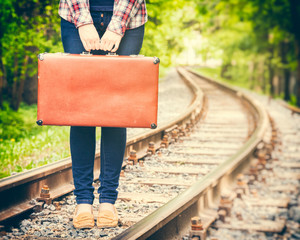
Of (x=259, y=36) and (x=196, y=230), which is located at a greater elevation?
(x=259, y=36)

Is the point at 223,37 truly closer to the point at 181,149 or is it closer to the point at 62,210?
the point at 181,149

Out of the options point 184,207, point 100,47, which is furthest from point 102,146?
point 184,207

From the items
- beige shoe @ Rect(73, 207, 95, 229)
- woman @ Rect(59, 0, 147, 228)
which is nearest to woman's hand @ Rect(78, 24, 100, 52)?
woman @ Rect(59, 0, 147, 228)

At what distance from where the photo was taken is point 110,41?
104 inches

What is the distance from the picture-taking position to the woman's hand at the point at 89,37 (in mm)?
2604

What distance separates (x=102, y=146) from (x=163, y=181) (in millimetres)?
1378

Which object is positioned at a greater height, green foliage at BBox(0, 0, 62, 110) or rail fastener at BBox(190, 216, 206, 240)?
green foliage at BBox(0, 0, 62, 110)

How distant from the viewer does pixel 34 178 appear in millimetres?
3305

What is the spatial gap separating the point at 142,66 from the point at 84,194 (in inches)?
37.0

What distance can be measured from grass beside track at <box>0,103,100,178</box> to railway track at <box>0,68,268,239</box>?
0.90m

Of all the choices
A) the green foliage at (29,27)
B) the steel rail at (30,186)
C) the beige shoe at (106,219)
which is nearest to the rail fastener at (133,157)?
the steel rail at (30,186)

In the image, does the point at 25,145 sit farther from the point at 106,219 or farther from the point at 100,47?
the point at 100,47

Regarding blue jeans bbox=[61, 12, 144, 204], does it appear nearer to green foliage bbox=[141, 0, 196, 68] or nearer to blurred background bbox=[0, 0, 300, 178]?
blurred background bbox=[0, 0, 300, 178]

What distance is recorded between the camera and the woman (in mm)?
2629
